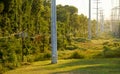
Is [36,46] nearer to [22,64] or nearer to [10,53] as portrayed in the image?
[22,64]

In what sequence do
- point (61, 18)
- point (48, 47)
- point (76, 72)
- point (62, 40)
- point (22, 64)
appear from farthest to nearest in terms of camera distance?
point (61, 18), point (62, 40), point (48, 47), point (22, 64), point (76, 72)

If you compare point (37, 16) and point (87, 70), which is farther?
point (37, 16)

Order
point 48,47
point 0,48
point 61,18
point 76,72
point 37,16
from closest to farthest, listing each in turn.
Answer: point 76,72 < point 0,48 < point 37,16 < point 48,47 < point 61,18

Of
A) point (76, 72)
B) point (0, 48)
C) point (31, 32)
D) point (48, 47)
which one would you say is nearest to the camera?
point (76, 72)

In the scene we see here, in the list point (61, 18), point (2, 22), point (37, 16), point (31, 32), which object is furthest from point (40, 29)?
point (61, 18)

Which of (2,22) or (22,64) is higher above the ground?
(2,22)

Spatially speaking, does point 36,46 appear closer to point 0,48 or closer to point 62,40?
point 0,48

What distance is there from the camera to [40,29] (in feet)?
81.7

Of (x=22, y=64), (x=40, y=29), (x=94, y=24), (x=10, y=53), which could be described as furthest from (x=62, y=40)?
(x=94, y=24)

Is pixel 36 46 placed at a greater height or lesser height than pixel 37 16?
lesser

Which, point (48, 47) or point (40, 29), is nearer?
point (40, 29)

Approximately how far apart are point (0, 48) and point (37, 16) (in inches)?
326

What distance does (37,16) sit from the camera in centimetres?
2370

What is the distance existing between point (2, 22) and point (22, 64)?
290cm
